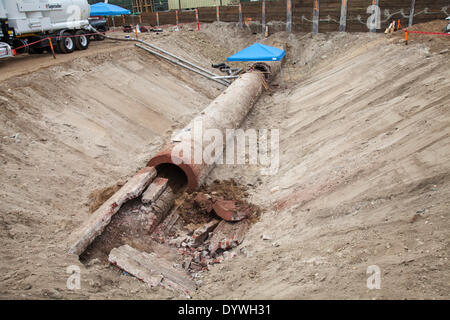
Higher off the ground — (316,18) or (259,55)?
(316,18)

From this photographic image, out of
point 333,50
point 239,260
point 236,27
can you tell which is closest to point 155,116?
point 239,260

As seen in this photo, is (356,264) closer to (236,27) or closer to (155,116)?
(155,116)

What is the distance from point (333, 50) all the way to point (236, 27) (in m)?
6.54

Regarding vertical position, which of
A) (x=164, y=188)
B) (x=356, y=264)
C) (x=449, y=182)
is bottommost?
(x=164, y=188)

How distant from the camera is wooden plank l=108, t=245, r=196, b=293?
4.02 m

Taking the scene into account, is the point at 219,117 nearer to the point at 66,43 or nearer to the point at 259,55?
the point at 259,55

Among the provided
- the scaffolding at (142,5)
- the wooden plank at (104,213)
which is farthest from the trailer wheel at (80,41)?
the scaffolding at (142,5)

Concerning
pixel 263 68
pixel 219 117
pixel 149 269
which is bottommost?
pixel 149 269

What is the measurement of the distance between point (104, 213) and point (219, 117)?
12.8 ft

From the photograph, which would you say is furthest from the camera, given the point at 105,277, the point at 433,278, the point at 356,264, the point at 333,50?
the point at 333,50

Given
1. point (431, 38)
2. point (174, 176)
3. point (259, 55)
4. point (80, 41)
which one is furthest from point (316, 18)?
point (174, 176)

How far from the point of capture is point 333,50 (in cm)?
1410

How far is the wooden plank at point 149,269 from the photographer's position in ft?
13.2

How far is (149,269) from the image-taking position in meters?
4.16
